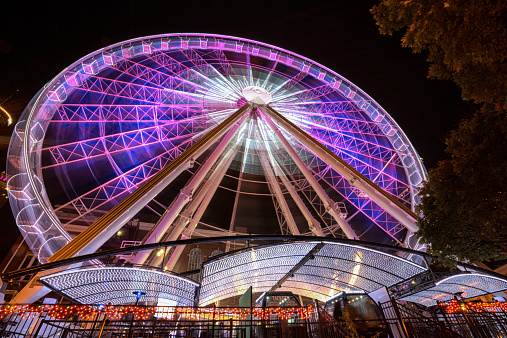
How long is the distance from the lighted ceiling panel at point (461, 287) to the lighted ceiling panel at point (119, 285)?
17862mm

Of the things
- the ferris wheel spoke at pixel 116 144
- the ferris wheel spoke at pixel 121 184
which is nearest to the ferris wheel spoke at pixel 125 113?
the ferris wheel spoke at pixel 116 144

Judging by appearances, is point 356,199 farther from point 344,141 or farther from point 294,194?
point 294,194

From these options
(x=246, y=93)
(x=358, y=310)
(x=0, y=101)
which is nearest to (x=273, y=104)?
(x=246, y=93)

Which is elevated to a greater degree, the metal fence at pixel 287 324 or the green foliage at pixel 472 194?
the green foliage at pixel 472 194

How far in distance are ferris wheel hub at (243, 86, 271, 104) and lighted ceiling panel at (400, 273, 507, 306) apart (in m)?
19.4

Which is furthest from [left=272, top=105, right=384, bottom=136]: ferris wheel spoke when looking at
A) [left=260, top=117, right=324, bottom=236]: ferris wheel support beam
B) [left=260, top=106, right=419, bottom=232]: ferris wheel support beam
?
[left=260, top=106, right=419, bottom=232]: ferris wheel support beam

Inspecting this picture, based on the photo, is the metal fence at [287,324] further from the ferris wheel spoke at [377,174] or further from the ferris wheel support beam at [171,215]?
the ferris wheel spoke at [377,174]

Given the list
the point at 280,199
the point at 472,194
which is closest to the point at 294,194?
the point at 280,199

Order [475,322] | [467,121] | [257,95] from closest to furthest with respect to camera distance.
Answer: [467,121] → [475,322] → [257,95]

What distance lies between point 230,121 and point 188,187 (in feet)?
20.6

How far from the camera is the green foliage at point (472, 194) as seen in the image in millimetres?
9005

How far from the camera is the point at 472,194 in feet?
31.0

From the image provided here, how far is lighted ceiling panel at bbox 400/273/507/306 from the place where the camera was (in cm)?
1880

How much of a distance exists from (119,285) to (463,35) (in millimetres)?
20367
